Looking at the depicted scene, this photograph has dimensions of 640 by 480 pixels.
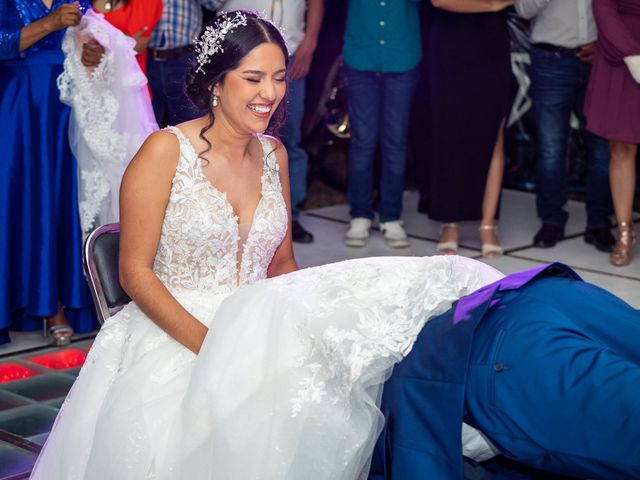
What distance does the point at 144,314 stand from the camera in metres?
2.72

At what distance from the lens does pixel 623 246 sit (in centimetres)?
553

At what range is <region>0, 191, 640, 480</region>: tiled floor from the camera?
3494 millimetres

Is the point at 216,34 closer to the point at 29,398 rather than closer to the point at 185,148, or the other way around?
the point at 185,148

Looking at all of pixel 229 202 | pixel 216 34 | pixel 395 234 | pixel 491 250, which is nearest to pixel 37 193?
pixel 229 202

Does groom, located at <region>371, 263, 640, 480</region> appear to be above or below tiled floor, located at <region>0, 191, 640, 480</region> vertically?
above

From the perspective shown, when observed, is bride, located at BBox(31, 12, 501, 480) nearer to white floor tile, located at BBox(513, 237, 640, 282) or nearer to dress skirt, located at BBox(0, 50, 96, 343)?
dress skirt, located at BBox(0, 50, 96, 343)

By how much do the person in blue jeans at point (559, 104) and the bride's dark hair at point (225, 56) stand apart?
304 centimetres

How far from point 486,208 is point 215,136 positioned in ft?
10.5

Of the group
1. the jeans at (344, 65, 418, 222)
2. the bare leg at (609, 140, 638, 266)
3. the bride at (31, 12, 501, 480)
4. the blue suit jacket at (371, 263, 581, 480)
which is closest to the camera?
the blue suit jacket at (371, 263, 581, 480)

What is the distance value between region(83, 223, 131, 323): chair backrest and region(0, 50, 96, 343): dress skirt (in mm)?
1690

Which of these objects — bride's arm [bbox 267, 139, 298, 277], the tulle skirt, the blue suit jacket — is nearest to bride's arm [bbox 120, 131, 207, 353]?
the tulle skirt

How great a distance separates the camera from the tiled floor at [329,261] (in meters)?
3.49

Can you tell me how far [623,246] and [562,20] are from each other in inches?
47.3

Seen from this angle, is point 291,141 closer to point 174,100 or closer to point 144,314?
point 174,100
